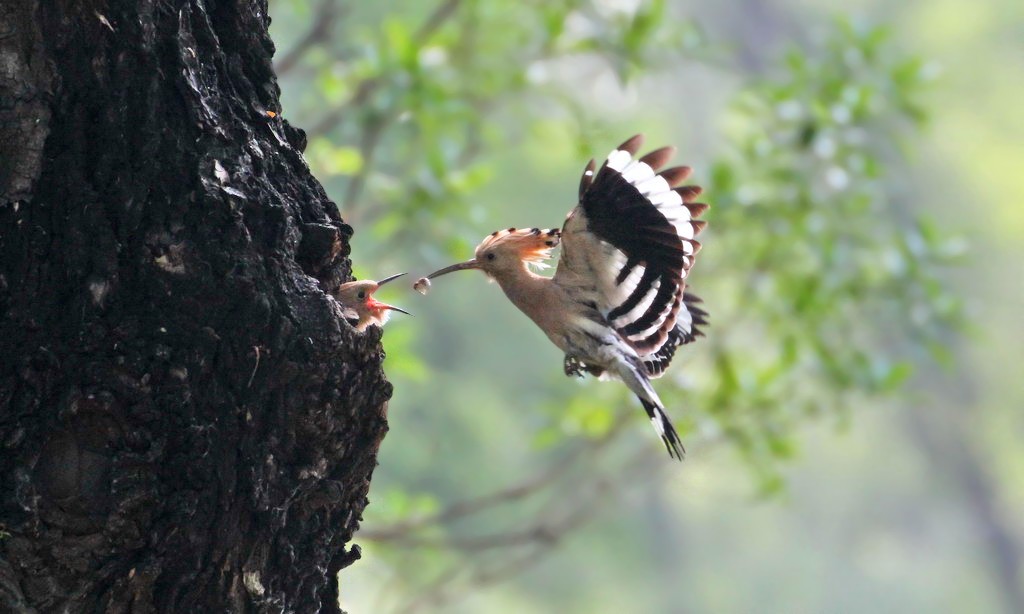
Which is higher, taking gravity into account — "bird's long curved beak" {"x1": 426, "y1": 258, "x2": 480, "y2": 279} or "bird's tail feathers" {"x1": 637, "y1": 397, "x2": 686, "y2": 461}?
"bird's long curved beak" {"x1": 426, "y1": 258, "x2": 480, "y2": 279}

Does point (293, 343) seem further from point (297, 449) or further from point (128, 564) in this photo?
point (128, 564)

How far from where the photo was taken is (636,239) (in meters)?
2.88

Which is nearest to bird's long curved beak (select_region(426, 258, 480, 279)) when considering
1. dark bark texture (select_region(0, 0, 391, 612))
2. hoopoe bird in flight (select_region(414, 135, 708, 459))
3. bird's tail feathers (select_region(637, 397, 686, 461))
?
hoopoe bird in flight (select_region(414, 135, 708, 459))

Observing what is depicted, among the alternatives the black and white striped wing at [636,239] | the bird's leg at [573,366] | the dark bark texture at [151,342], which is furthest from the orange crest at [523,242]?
the dark bark texture at [151,342]

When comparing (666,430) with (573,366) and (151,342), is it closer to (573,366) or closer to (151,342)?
(573,366)

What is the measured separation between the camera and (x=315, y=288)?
190 centimetres

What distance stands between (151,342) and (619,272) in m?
1.53

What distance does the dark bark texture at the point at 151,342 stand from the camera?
5.56ft

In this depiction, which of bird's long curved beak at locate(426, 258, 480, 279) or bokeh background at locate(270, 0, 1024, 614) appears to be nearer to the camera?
bird's long curved beak at locate(426, 258, 480, 279)

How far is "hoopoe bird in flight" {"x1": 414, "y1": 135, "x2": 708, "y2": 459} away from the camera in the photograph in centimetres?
276

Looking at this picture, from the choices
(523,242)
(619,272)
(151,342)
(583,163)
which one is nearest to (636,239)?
(619,272)

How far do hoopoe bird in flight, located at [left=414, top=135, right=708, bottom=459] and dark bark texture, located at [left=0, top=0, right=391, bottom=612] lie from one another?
1.02 meters

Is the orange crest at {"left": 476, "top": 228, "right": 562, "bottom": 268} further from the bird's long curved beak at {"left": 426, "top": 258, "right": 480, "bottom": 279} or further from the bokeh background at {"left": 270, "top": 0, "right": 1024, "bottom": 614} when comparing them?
the bokeh background at {"left": 270, "top": 0, "right": 1024, "bottom": 614}

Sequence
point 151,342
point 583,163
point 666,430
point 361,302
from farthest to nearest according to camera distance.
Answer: point 583,163, point 666,430, point 361,302, point 151,342
